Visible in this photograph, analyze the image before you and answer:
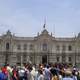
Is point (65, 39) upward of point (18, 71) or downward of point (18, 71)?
upward

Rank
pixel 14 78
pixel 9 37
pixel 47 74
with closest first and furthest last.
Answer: pixel 47 74 < pixel 14 78 < pixel 9 37

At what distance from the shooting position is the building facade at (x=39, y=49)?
92.0m

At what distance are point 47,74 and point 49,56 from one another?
73.1 meters

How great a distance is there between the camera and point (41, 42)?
92.6m

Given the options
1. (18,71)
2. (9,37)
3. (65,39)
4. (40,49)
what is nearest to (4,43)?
(9,37)

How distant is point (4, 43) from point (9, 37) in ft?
6.27

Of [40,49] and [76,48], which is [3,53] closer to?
[40,49]

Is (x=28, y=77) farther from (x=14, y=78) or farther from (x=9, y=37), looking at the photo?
(x=9, y=37)

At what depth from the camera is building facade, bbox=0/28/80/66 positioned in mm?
91994

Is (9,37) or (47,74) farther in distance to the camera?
(9,37)

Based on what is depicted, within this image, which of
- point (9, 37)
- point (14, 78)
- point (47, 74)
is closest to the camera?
point (47, 74)

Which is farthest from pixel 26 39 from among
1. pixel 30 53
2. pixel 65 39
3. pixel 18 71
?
pixel 18 71

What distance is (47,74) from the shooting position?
1956cm

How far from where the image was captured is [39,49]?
92625 millimetres
